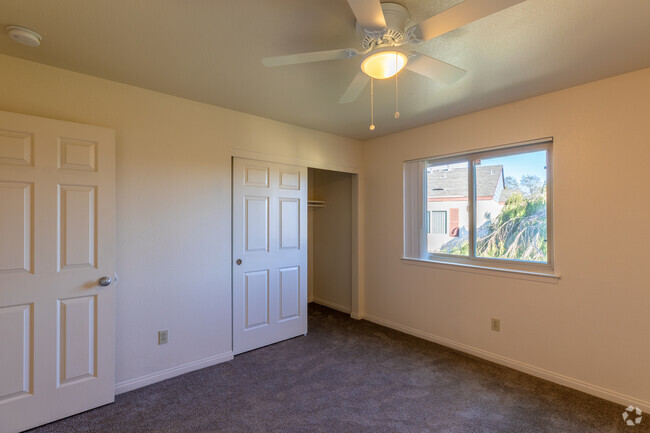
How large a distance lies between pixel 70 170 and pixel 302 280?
2.44 meters

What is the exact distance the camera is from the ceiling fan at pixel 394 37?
1.20 metres

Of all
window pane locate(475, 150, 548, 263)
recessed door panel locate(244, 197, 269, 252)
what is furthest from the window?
recessed door panel locate(244, 197, 269, 252)

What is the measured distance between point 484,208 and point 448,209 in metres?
0.40

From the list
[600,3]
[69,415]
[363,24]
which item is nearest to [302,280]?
[69,415]

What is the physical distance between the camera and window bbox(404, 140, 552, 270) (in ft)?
9.20

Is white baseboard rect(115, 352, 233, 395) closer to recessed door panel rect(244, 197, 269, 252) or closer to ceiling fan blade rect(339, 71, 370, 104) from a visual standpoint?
recessed door panel rect(244, 197, 269, 252)

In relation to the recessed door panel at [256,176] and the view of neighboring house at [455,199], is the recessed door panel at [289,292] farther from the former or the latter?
the view of neighboring house at [455,199]

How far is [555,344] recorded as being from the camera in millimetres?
2600

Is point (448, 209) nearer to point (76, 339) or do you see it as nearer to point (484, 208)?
point (484, 208)

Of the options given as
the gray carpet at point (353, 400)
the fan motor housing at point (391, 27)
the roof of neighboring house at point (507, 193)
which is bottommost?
the gray carpet at point (353, 400)

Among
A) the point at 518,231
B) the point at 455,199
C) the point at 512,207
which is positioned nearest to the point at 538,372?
the point at 518,231

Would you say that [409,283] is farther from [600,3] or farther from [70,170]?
[70,170]

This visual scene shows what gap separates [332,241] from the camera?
4785 millimetres

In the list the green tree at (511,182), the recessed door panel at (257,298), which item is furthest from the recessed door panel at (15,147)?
the green tree at (511,182)
